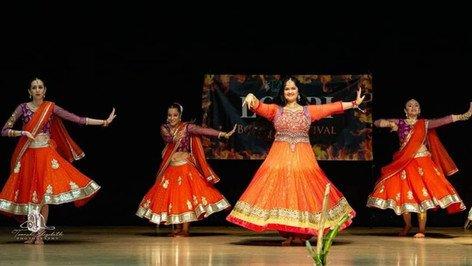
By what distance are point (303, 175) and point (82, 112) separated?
282 centimetres

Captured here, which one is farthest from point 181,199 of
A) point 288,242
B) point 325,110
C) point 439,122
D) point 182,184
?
point 439,122

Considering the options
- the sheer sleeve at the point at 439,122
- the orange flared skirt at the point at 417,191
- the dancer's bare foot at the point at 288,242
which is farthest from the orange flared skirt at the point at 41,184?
the sheer sleeve at the point at 439,122

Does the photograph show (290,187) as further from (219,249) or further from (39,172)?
(39,172)

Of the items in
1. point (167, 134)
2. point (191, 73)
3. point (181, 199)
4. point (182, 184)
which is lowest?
point (181, 199)

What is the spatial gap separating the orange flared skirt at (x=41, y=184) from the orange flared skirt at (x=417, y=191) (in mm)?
2337

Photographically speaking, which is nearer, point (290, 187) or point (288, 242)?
point (290, 187)

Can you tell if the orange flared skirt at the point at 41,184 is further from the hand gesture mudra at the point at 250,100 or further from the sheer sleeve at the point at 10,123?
the hand gesture mudra at the point at 250,100

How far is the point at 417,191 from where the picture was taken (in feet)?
27.8

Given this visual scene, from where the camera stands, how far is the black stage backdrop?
30.5 ft

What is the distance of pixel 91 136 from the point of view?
380 inches

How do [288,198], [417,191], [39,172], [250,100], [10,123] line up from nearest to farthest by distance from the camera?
[288,198] < [250,100] < [39,172] < [10,123] < [417,191]

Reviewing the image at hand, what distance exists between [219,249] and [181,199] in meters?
1.47

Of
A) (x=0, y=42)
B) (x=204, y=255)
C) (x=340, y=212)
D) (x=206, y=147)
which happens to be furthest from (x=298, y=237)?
(x=0, y=42)

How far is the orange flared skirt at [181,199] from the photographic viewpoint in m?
8.48
